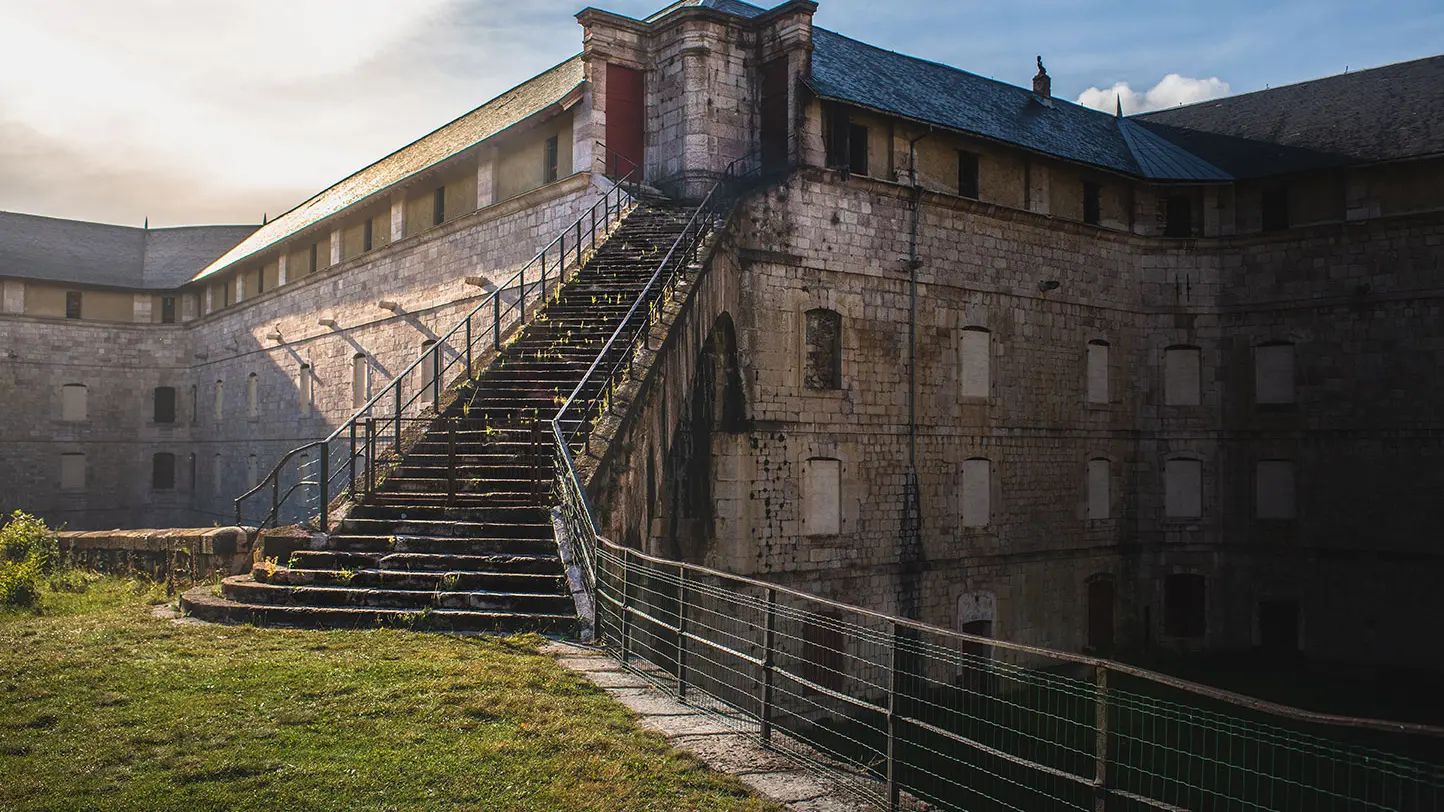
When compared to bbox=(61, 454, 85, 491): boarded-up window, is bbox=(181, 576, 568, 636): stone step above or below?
below

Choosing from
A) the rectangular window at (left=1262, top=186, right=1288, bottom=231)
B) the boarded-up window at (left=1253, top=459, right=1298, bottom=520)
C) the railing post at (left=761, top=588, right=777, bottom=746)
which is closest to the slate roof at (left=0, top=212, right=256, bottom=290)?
the rectangular window at (left=1262, top=186, right=1288, bottom=231)

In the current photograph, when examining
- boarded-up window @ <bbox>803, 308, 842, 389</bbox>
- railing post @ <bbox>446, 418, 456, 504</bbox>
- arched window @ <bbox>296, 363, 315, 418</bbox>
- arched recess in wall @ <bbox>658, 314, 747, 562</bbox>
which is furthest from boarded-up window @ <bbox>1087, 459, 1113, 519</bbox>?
arched window @ <bbox>296, 363, 315, 418</bbox>

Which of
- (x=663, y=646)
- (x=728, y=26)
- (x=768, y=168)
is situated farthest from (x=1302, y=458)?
(x=663, y=646)

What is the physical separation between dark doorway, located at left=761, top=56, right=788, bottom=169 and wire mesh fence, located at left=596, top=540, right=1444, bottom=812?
308 inches

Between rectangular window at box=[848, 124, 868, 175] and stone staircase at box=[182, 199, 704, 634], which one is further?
rectangular window at box=[848, 124, 868, 175]

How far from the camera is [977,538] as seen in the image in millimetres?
22859

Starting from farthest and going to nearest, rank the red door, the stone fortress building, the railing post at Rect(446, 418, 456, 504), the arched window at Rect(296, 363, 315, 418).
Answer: the arched window at Rect(296, 363, 315, 418), the red door, the stone fortress building, the railing post at Rect(446, 418, 456, 504)

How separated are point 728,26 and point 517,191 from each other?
5389 mm

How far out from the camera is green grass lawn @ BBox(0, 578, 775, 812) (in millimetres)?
5992

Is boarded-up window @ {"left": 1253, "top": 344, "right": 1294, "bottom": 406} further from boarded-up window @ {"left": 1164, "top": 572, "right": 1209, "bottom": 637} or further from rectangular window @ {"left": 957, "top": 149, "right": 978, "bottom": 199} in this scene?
rectangular window @ {"left": 957, "top": 149, "right": 978, "bottom": 199}

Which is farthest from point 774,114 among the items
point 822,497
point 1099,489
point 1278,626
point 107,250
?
point 107,250

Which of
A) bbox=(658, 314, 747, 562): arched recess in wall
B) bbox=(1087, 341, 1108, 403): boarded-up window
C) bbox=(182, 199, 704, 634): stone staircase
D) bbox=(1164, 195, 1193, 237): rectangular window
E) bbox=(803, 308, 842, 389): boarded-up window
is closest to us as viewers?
bbox=(182, 199, 704, 634): stone staircase

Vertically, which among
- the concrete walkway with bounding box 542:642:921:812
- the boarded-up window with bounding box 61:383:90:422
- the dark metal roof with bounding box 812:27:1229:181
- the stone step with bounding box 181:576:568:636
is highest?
the dark metal roof with bounding box 812:27:1229:181

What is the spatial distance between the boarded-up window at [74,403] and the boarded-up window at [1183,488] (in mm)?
35432
